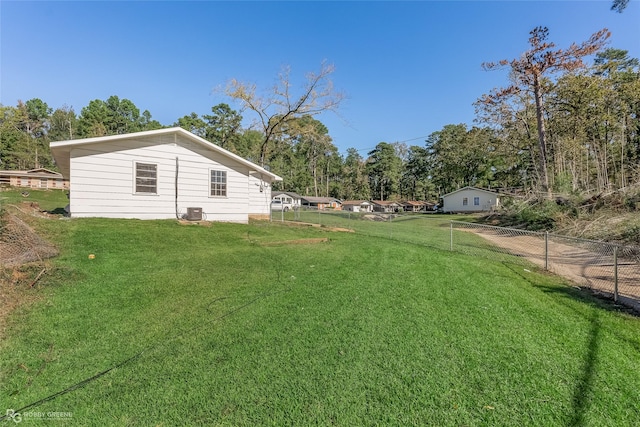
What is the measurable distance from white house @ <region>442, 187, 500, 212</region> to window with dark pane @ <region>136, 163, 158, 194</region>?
35.6 meters

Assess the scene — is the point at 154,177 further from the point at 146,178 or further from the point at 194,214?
the point at 194,214

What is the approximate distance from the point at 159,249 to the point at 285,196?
4171 centimetres

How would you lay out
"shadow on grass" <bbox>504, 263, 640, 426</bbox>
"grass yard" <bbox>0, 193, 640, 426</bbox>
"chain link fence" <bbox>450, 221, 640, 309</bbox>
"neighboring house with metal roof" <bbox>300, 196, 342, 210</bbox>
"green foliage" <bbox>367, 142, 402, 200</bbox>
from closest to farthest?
"grass yard" <bbox>0, 193, 640, 426</bbox>, "shadow on grass" <bbox>504, 263, 640, 426</bbox>, "chain link fence" <bbox>450, 221, 640, 309</bbox>, "neighboring house with metal roof" <bbox>300, 196, 342, 210</bbox>, "green foliage" <bbox>367, 142, 402, 200</bbox>

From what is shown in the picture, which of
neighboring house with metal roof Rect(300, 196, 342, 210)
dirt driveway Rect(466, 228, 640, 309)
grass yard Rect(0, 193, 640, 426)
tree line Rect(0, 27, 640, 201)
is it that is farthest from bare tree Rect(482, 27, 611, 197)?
neighboring house with metal roof Rect(300, 196, 342, 210)

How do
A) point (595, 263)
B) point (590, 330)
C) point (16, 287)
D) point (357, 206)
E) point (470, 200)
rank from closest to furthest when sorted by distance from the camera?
point (590, 330) → point (16, 287) → point (595, 263) → point (470, 200) → point (357, 206)

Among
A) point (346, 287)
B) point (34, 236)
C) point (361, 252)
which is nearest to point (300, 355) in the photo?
point (346, 287)

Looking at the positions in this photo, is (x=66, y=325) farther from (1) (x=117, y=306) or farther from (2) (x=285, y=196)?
(2) (x=285, y=196)

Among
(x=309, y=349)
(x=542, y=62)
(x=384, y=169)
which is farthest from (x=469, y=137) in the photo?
(x=309, y=349)

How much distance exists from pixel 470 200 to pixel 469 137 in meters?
8.04

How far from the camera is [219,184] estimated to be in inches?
454

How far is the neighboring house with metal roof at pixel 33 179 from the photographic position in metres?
32.5

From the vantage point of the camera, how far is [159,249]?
21.3 ft

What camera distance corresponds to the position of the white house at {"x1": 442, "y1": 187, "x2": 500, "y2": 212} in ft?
118

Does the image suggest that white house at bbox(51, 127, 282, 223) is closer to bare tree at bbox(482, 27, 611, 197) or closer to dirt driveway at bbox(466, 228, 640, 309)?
dirt driveway at bbox(466, 228, 640, 309)
